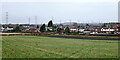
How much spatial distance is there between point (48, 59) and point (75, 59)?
240cm

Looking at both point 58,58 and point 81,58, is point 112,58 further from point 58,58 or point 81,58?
point 58,58

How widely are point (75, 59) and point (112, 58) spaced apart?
3627 mm

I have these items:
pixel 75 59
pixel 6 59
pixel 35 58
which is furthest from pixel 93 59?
pixel 6 59

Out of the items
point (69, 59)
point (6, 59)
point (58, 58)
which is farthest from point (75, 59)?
point (6, 59)

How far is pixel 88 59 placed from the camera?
15.9 metres

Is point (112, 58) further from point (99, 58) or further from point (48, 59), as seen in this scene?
point (48, 59)

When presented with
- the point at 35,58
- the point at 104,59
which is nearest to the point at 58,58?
the point at 35,58

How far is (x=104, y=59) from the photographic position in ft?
53.4

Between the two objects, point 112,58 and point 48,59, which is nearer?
point 48,59

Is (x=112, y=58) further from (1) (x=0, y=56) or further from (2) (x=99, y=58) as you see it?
(1) (x=0, y=56)

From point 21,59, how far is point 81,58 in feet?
17.6

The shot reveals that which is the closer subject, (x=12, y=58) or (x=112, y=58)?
(x=12, y=58)

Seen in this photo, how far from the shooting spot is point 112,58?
54.7ft

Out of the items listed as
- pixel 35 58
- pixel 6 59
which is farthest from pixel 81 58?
pixel 6 59
